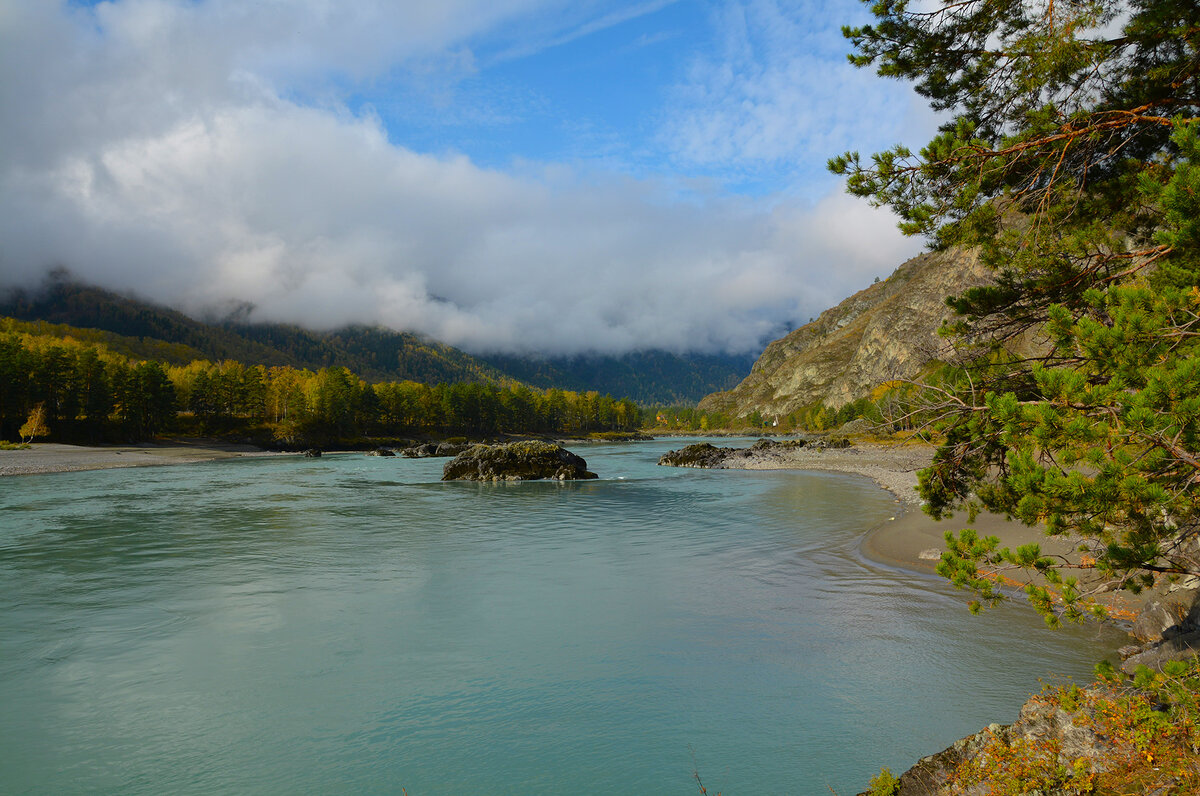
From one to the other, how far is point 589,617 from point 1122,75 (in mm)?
16699

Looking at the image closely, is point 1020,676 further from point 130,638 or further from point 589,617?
point 130,638

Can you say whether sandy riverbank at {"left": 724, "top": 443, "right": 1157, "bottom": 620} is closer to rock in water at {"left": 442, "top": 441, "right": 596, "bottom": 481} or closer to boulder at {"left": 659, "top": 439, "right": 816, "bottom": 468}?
rock in water at {"left": 442, "top": 441, "right": 596, "bottom": 481}

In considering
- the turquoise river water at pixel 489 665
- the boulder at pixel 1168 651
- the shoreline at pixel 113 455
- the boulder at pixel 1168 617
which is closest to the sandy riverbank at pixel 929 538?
the turquoise river water at pixel 489 665

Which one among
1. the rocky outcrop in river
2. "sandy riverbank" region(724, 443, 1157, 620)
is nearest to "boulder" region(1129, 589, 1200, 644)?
"sandy riverbank" region(724, 443, 1157, 620)

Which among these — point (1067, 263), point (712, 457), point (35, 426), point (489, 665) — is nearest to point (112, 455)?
point (35, 426)

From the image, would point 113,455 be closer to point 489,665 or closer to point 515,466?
point 515,466

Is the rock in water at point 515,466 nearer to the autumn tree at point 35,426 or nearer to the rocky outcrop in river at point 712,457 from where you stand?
the rocky outcrop in river at point 712,457

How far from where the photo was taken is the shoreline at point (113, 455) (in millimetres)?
71725

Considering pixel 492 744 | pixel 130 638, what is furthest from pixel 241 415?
pixel 492 744

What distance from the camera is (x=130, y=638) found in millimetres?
16062

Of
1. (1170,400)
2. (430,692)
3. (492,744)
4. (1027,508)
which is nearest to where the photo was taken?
(1170,400)

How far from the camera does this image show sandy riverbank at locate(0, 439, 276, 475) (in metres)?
71.9

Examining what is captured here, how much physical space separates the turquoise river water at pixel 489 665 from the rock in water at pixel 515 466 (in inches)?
1322

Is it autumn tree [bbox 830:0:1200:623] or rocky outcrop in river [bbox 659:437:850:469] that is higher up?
autumn tree [bbox 830:0:1200:623]
